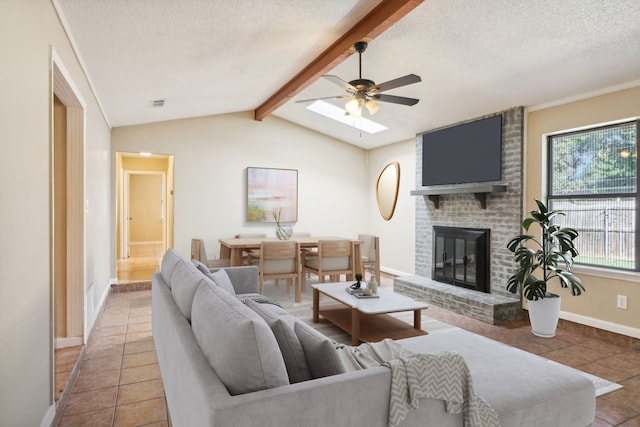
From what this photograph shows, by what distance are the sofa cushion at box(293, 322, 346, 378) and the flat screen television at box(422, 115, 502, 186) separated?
3971mm

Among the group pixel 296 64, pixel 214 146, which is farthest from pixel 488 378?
pixel 214 146

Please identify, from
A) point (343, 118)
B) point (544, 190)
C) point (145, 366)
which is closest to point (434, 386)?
point (145, 366)

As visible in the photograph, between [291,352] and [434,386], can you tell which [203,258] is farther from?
[434,386]

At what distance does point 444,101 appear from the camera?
471 centimetres

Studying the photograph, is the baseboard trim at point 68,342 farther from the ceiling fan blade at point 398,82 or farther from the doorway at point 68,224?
the ceiling fan blade at point 398,82

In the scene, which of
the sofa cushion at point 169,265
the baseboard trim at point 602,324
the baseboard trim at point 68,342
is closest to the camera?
the sofa cushion at point 169,265

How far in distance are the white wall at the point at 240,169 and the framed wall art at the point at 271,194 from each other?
109 mm

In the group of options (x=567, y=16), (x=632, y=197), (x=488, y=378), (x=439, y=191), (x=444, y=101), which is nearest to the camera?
(x=488, y=378)

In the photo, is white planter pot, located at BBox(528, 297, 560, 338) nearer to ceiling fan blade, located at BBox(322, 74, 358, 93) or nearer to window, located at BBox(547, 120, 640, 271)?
window, located at BBox(547, 120, 640, 271)

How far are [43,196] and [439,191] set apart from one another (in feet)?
14.9

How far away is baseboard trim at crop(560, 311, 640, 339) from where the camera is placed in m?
3.52

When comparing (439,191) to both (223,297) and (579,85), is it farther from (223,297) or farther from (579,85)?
(223,297)

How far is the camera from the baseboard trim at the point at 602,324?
11.5 feet

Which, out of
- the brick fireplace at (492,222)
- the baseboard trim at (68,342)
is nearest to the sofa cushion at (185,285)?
the baseboard trim at (68,342)
